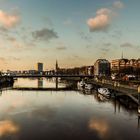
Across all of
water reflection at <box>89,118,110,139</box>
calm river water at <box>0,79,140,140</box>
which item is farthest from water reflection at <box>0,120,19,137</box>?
water reflection at <box>89,118,110,139</box>

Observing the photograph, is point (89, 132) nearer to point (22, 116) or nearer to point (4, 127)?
point (4, 127)

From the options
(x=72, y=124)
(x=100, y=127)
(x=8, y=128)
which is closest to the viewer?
(x=8, y=128)

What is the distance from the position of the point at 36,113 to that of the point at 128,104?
2389cm

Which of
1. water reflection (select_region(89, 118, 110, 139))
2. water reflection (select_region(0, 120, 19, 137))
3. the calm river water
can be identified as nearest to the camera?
the calm river water

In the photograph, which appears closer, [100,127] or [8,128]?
[8,128]

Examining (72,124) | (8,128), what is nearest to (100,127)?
(72,124)

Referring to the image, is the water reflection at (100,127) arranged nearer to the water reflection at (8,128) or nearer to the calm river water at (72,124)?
the calm river water at (72,124)

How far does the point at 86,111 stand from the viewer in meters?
68.1

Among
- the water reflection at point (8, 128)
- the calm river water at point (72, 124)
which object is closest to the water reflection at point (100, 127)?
the calm river water at point (72, 124)

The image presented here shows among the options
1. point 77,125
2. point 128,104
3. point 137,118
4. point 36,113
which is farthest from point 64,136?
point 128,104

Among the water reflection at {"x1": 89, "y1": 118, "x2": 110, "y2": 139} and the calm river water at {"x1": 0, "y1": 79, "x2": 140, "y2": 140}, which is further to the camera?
the water reflection at {"x1": 89, "y1": 118, "x2": 110, "y2": 139}

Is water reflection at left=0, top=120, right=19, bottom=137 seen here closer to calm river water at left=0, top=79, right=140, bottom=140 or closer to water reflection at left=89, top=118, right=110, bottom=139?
calm river water at left=0, top=79, right=140, bottom=140

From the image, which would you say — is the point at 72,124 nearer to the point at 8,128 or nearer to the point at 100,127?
the point at 100,127

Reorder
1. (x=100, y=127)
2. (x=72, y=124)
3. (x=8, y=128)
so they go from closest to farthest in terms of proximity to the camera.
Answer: (x=8, y=128)
(x=100, y=127)
(x=72, y=124)
